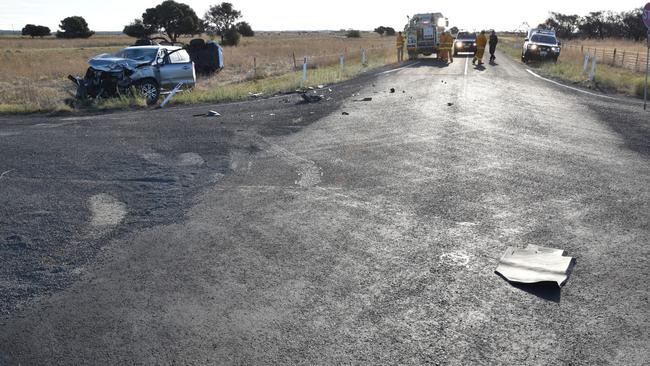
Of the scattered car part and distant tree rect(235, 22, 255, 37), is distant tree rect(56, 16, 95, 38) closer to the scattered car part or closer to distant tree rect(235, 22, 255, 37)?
distant tree rect(235, 22, 255, 37)

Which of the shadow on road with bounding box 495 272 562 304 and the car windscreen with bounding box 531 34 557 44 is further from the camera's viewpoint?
the car windscreen with bounding box 531 34 557 44

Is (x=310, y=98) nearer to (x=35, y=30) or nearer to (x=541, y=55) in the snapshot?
(x=541, y=55)

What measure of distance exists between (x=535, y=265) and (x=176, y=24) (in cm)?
7734

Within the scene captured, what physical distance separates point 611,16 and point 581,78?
7061 cm

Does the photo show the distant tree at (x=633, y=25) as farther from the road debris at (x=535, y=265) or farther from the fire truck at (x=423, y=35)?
the road debris at (x=535, y=265)

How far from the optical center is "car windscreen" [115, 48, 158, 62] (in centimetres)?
1730

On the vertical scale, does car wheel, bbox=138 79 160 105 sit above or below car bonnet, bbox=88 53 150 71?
below

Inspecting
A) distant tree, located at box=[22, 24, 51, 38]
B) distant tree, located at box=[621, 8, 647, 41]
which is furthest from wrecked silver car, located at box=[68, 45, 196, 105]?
distant tree, located at box=[22, 24, 51, 38]

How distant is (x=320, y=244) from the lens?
5645 mm

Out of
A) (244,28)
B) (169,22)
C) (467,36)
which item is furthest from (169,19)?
(467,36)

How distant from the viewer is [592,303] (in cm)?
439

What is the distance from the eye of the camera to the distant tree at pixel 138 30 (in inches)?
3012

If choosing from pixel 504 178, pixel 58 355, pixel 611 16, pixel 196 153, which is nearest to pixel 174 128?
pixel 196 153

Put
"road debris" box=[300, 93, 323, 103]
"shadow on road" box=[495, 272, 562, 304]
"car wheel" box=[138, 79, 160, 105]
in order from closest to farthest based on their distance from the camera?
1. "shadow on road" box=[495, 272, 562, 304]
2. "road debris" box=[300, 93, 323, 103]
3. "car wheel" box=[138, 79, 160, 105]
